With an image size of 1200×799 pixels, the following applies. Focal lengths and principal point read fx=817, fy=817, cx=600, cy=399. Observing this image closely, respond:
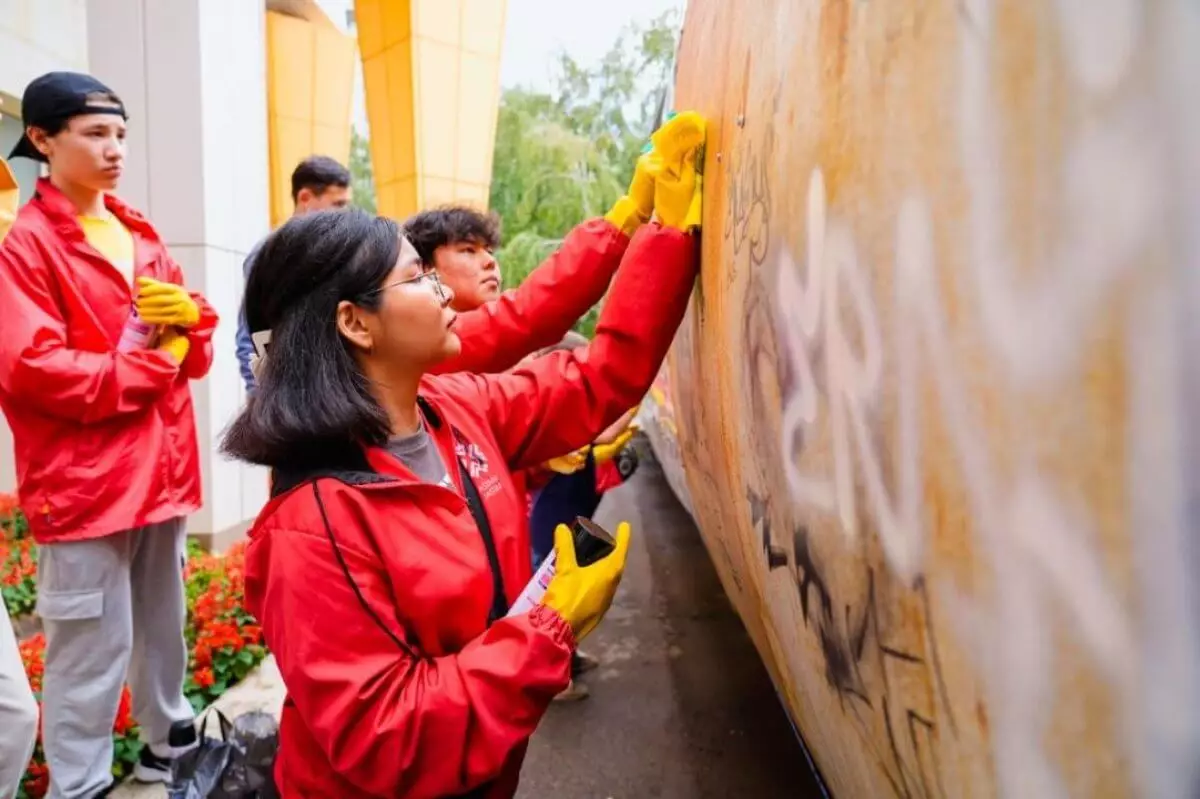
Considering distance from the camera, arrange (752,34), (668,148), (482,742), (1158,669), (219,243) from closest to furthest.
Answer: (1158,669), (482,742), (752,34), (668,148), (219,243)

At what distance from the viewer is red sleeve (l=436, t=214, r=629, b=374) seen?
80.6 inches

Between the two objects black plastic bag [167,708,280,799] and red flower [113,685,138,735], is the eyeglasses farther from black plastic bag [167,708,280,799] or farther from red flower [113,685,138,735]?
red flower [113,685,138,735]

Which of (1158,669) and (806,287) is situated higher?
(806,287)

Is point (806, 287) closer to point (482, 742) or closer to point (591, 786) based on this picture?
point (482, 742)

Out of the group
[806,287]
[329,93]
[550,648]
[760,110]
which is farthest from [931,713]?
[329,93]

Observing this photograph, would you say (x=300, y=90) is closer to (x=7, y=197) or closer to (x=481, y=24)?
(x=481, y=24)

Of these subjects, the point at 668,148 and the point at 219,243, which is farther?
the point at 219,243

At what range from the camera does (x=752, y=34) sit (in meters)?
1.48

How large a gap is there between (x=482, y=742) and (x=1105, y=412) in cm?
106

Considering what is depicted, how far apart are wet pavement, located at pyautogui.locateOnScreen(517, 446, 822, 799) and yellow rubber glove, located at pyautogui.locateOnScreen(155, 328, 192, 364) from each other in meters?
1.91

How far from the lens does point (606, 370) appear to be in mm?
1900

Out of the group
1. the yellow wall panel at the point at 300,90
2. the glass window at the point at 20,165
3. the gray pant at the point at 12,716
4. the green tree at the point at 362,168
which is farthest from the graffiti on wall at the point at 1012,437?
the green tree at the point at 362,168

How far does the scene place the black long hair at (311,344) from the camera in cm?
142

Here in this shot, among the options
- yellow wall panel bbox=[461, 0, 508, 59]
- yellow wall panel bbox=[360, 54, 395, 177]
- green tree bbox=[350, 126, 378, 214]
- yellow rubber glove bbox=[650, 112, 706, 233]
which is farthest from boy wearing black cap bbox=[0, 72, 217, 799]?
green tree bbox=[350, 126, 378, 214]
